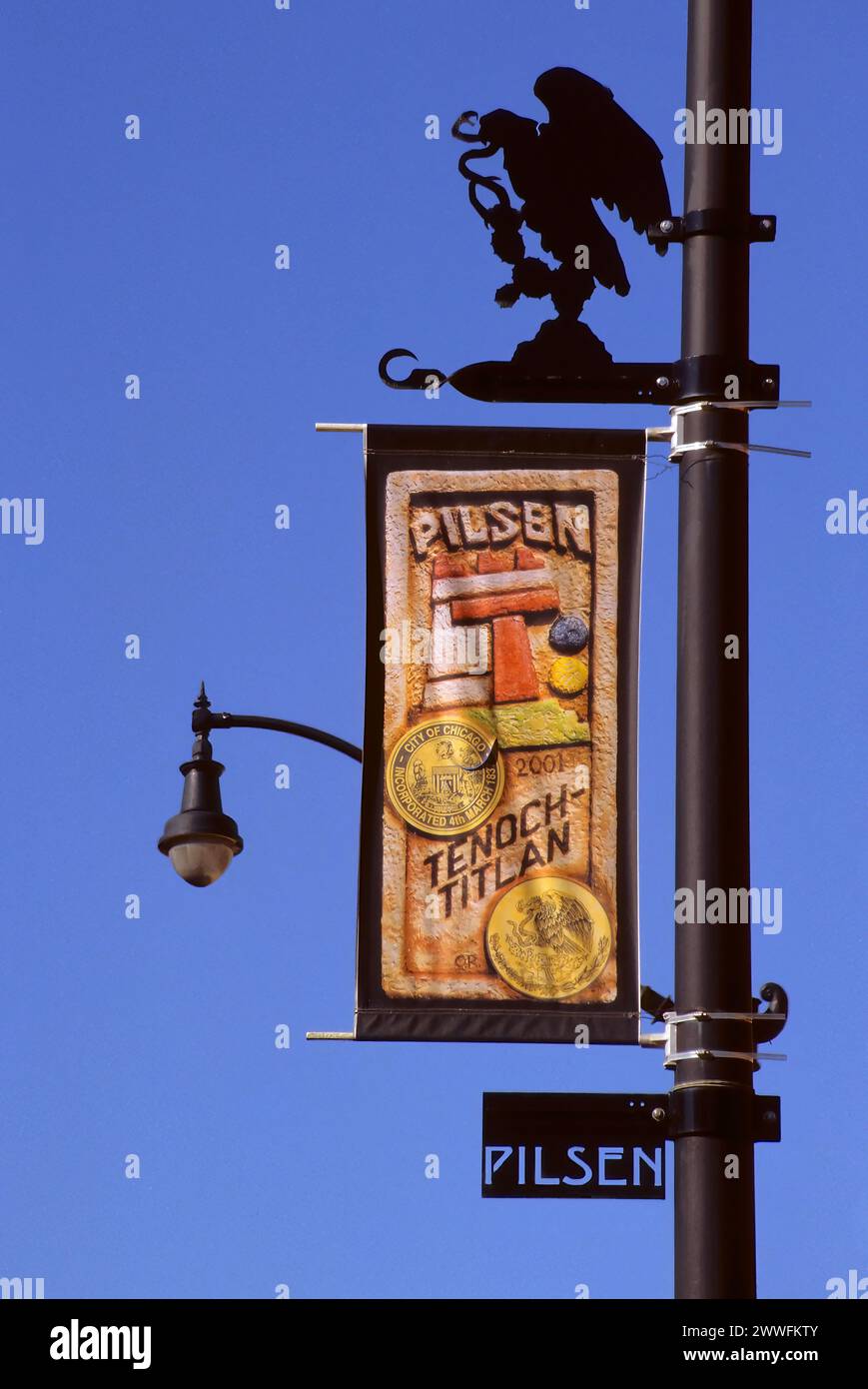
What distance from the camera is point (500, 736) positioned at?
7.02 metres

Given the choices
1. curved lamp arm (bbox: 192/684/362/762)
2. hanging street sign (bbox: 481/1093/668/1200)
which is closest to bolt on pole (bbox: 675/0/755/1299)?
hanging street sign (bbox: 481/1093/668/1200)

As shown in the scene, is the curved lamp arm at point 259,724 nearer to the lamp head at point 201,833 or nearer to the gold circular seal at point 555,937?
the lamp head at point 201,833

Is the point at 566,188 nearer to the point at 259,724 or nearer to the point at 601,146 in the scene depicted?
the point at 601,146

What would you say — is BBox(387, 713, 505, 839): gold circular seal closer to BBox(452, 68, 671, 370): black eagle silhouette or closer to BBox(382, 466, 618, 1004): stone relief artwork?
BBox(382, 466, 618, 1004): stone relief artwork

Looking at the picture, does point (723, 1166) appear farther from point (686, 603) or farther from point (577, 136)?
point (577, 136)

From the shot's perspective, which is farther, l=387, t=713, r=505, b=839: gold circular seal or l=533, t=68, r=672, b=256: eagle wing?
l=533, t=68, r=672, b=256: eagle wing

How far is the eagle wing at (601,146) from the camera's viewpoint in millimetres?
7348

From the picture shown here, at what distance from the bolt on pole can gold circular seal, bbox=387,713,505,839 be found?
706mm

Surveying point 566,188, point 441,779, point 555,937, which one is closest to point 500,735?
point 441,779

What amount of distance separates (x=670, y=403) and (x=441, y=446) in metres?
0.76

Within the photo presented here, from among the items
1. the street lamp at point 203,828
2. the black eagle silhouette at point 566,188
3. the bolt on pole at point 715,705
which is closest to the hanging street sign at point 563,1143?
the bolt on pole at point 715,705

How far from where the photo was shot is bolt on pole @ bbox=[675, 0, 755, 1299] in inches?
246

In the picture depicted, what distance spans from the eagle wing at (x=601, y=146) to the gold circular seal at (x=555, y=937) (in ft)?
7.15
